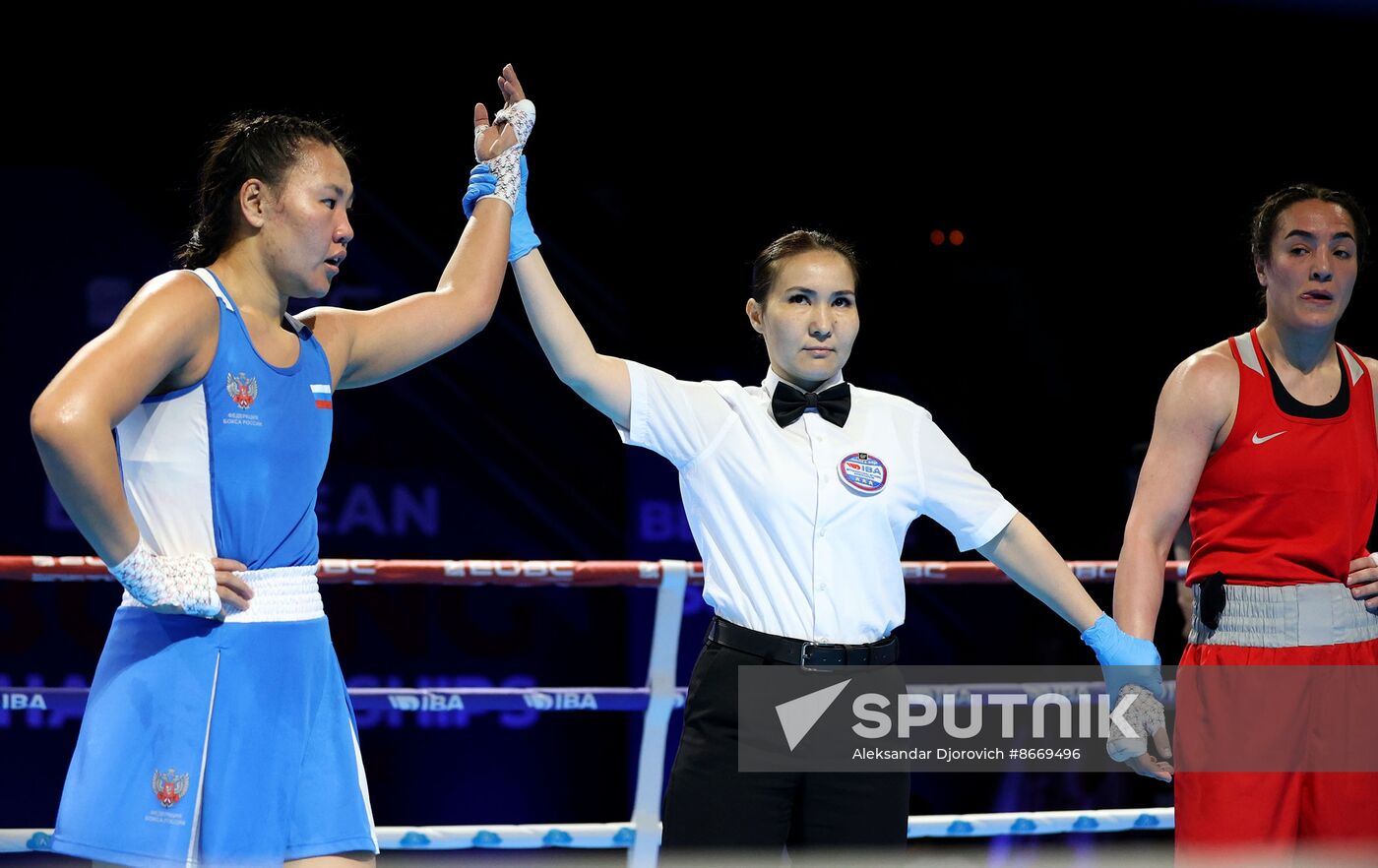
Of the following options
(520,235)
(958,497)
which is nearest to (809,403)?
(958,497)

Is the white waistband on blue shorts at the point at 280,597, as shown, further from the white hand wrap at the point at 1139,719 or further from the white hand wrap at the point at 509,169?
the white hand wrap at the point at 1139,719

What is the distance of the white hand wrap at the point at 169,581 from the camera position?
1628 millimetres

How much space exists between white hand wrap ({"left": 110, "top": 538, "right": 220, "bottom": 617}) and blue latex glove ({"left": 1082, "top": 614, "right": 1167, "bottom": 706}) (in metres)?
1.48

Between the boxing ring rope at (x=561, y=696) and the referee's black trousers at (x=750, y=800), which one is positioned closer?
the referee's black trousers at (x=750, y=800)

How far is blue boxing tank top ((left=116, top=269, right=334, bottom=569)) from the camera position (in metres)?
1.70

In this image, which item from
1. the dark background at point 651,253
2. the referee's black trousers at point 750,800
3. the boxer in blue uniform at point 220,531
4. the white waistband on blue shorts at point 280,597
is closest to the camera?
the boxer in blue uniform at point 220,531

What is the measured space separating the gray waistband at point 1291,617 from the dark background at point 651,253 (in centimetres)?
302

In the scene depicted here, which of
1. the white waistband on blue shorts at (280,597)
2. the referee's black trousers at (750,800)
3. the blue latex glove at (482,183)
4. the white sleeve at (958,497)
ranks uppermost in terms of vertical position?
the blue latex glove at (482,183)

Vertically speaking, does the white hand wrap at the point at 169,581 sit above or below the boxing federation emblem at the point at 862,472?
below

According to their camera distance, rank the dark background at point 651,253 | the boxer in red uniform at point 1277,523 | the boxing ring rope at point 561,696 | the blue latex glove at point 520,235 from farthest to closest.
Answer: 1. the dark background at point 651,253
2. the boxing ring rope at point 561,696
3. the boxer in red uniform at point 1277,523
4. the blue latex glove at point 520,235

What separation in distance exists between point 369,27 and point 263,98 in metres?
0.49

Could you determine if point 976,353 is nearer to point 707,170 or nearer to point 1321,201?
point 707,170

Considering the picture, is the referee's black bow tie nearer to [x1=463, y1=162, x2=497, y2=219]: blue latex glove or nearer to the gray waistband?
[x1=463, y1=162, x2=497, y2=219]: blue latex glove

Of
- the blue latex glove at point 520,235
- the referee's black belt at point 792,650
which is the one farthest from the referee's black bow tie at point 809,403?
the blue latex glove at point 520,235
